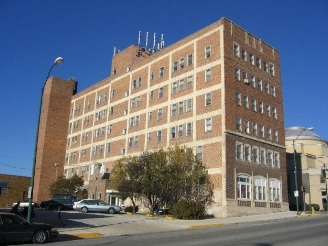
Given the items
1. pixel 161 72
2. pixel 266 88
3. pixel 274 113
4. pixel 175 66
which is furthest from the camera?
pixel 161 72

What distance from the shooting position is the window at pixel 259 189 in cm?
4191

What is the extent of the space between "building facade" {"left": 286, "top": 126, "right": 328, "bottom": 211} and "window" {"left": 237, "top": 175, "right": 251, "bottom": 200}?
39.5 ft

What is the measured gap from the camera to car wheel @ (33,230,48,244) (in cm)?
1702

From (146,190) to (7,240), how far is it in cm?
2342

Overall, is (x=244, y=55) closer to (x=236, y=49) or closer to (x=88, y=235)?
(x=236, y=49)

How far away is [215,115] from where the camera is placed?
41.3m

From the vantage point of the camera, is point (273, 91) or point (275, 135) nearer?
point (275, 135)

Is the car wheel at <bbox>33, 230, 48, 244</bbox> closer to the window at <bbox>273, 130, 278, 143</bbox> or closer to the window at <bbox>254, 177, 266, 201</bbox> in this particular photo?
the window at <bbox>254, 177, 266, 201</bbox>

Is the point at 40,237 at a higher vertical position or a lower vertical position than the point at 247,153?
lower

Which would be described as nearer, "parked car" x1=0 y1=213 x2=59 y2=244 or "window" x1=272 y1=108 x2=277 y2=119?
"parked car" x1=0 y1=213 x2=59 y2=244

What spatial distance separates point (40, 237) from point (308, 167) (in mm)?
53642

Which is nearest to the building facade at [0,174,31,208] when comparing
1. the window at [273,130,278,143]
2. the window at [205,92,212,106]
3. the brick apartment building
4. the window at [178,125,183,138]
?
the brick apartment building

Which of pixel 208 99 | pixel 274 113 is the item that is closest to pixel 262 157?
pixel 274 113

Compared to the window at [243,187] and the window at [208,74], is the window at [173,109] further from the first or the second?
the window at [243,187]
